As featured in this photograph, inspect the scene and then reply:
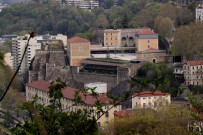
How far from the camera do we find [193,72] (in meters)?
36.8

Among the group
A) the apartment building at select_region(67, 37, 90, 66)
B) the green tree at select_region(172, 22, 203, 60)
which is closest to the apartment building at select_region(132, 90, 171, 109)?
the green tree at select_region(172, 22, 203, 60)

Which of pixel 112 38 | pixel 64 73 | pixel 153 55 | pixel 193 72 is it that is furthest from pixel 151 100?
pixel 112 38

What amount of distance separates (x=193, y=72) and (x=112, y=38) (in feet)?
38.1

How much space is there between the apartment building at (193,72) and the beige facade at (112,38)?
36.3 feet

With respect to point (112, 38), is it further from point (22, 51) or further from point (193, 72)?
point (193, 72)

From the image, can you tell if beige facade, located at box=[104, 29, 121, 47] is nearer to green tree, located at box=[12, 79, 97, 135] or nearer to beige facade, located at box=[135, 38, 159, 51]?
beige facade, located at box=[135, 38, 159, 51]

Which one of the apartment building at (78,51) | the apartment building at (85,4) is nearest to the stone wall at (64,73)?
the apartment building at (78,51)

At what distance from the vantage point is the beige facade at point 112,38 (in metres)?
46.7

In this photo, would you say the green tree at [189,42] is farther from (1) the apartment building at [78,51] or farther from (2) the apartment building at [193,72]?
(1) the apartment building at [78,51]

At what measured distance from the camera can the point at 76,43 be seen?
42.6 m

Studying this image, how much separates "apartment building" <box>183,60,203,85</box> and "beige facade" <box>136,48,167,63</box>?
5656 mm

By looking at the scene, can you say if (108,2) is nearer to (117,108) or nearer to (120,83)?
(120,83)

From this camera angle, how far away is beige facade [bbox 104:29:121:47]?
46719 mm

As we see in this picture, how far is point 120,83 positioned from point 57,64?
5828 millimetres
